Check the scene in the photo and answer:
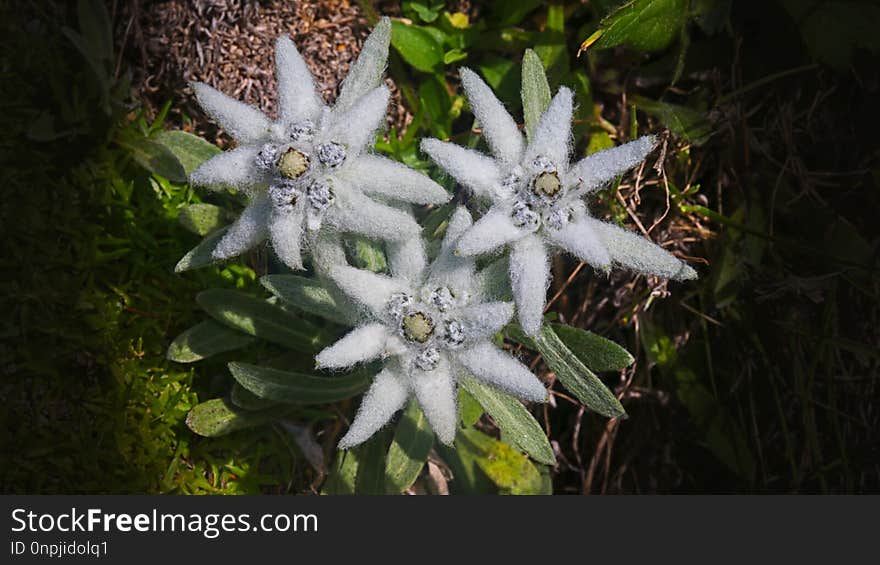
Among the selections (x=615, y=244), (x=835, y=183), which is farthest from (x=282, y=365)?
(x=835, y=183)

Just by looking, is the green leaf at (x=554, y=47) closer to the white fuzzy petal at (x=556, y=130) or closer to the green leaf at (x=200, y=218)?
the white fuzzy petal at (x=556, y=130)

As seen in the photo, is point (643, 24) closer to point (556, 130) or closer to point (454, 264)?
point (556, 130)

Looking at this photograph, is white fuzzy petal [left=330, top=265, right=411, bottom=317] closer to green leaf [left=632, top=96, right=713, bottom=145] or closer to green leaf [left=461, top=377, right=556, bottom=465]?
green leaf [left=461, top=377, right=556, bottom=465]

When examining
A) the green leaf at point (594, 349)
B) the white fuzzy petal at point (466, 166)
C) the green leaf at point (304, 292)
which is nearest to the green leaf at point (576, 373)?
the green leaf at point (594, 349)

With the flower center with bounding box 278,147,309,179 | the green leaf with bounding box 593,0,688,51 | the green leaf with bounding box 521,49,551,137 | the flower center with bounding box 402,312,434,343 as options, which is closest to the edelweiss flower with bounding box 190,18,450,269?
the flower center with bounding box 278,147,309,179

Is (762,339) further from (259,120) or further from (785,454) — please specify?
(259,120)

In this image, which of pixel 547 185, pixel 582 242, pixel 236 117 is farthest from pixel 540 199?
pixel 236 117
